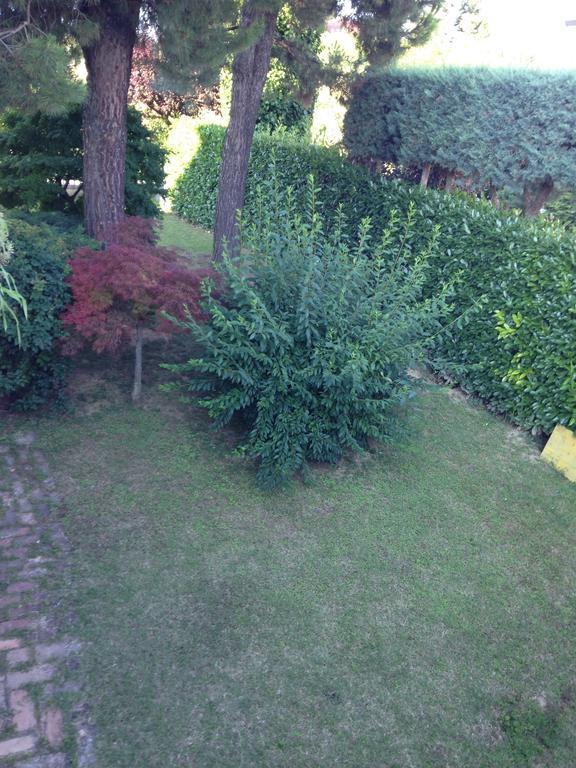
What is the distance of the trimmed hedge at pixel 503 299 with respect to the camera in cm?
578

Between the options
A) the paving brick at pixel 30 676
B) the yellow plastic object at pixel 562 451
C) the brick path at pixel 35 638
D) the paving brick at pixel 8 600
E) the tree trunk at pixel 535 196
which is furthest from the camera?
the tree trunk at pixel 535 196

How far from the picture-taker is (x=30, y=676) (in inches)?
124

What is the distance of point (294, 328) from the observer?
5.09 m

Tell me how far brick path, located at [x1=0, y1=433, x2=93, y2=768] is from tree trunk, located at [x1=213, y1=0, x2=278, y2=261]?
4204mm

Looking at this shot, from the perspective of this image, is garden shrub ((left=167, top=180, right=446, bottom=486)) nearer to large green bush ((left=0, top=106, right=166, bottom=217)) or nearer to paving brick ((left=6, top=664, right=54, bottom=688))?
paving brick ((left=6, top=664, right=54, bottom=688))

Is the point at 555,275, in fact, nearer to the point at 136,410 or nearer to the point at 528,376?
the point at 528,376

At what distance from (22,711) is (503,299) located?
18.1 ft

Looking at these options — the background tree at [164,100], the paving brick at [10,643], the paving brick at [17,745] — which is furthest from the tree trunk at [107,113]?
the background tree at [164,100]

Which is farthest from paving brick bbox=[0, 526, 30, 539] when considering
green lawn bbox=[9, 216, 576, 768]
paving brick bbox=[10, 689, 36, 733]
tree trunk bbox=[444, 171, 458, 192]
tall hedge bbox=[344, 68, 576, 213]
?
tree trunk bbox=[444, 171, 458, 192]

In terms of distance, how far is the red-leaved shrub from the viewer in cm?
493

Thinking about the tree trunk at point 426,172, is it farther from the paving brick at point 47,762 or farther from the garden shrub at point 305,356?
the paving brick at point 47,762

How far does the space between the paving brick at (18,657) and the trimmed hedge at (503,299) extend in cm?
416

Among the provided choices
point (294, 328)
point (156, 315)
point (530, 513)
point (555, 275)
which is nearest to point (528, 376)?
point (555, 275)

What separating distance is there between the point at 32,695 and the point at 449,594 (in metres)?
2.63
